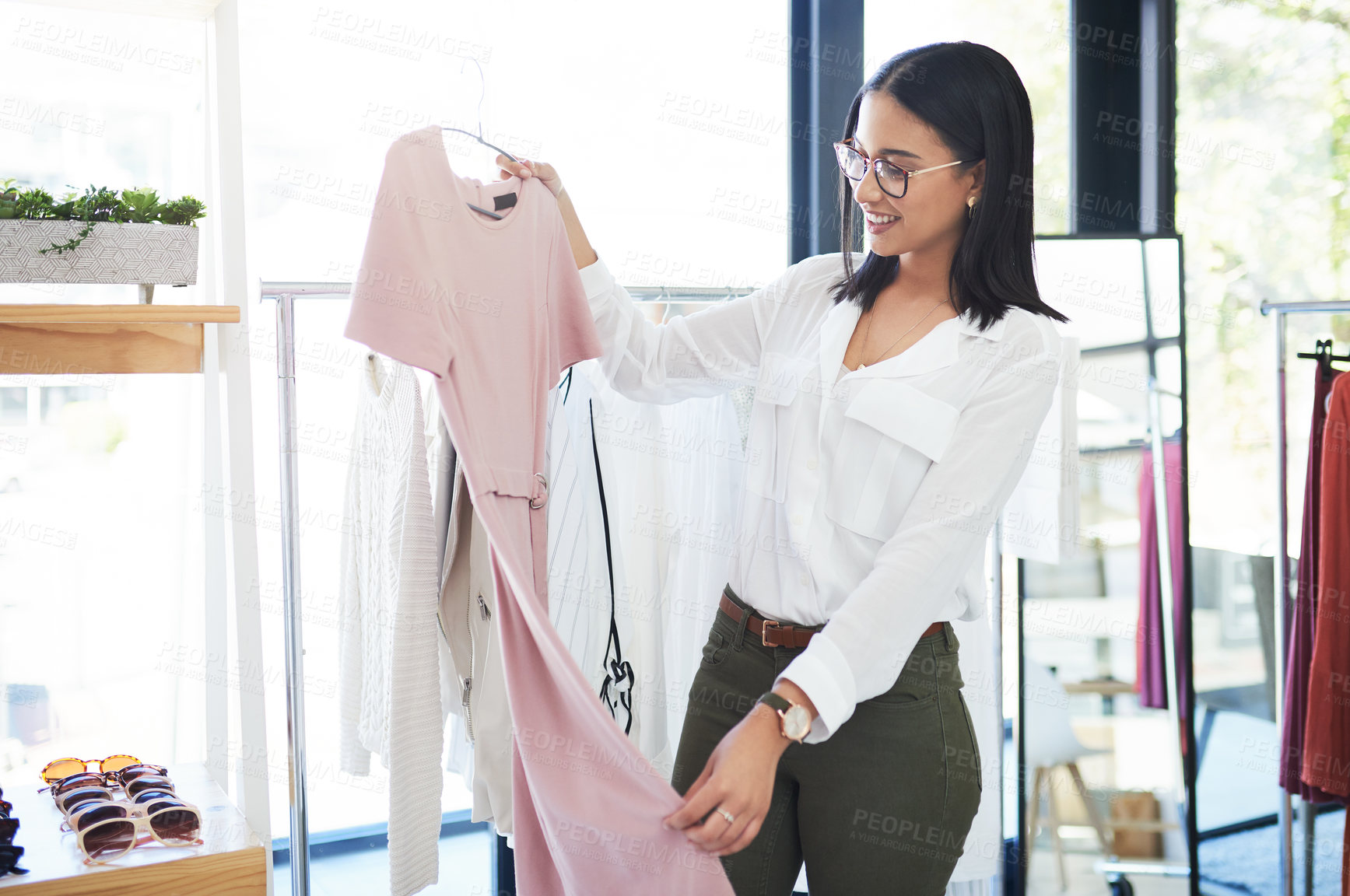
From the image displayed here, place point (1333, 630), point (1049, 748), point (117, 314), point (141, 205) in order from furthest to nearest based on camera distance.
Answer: point (1049, 748) → point (1333, 630) → point (141, 205) → point (117, 314)

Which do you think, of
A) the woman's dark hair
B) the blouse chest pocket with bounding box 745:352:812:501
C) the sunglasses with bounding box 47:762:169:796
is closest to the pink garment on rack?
the blouse chest pocket with bounding box 745:352:812:501

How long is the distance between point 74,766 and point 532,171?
1.02m

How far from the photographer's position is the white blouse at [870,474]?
129 centimetres

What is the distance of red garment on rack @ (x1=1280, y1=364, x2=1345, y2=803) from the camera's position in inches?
82.1

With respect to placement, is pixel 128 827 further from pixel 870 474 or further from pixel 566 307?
pixel 870 474

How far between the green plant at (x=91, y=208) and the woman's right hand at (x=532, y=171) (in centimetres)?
39

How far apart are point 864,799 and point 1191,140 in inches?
87.5

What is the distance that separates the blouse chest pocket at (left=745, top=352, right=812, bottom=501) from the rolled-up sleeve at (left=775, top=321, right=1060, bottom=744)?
20cm

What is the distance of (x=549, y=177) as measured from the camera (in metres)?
1.42

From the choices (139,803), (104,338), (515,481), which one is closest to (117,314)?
(104,338)

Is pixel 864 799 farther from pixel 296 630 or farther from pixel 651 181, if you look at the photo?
pixel 651 181

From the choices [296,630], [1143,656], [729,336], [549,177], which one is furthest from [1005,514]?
[296,630]

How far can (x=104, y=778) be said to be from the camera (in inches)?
52.1

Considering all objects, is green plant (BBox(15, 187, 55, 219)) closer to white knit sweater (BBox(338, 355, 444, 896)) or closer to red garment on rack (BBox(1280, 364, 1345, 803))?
white knit sweater (BBox(338, 355, 444, 896))
